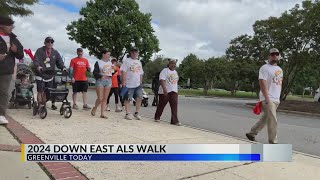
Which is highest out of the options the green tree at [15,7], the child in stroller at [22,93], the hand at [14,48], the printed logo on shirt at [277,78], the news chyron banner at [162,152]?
the green tree at [15,7]

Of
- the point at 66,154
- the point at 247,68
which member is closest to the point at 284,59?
the point at 247,68

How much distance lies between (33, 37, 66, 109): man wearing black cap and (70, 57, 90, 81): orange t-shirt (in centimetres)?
167

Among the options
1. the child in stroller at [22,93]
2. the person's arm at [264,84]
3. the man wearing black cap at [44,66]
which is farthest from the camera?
the child in stroller at [22,93]

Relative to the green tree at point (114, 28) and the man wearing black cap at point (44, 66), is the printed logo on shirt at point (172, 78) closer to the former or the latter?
the man wearing black cap at point (44, 66)

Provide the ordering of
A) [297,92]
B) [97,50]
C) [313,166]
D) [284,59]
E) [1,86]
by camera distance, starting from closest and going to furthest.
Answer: [313,166], [1,86], [284,59], [97,50], [297,92]

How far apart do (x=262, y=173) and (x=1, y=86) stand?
4366 mm

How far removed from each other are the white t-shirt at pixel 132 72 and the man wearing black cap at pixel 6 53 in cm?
341

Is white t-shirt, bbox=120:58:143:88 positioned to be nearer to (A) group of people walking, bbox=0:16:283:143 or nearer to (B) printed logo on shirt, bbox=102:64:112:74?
(A) group of people walking, bbox=0:16:283:143

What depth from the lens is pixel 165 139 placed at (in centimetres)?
694

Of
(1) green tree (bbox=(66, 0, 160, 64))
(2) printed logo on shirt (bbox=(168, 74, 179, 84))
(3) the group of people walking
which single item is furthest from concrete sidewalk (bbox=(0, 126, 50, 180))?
(1) green tree (bbox=(66, 0, 160, 64))

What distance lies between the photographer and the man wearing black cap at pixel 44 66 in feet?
28.0

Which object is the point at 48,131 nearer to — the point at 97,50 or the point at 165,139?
the point at 165,139

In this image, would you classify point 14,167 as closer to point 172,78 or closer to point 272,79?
point 272,79

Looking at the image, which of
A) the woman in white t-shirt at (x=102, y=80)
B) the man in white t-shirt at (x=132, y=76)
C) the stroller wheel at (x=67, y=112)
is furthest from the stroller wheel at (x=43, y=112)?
the man in white t-shirt at (x=132, y=76)
